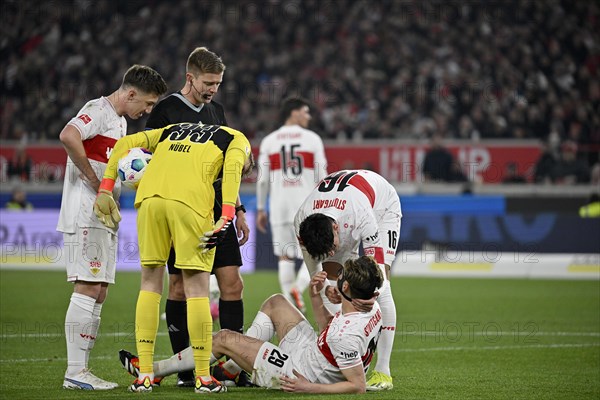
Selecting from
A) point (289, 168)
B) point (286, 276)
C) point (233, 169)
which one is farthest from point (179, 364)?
point (289, 168)

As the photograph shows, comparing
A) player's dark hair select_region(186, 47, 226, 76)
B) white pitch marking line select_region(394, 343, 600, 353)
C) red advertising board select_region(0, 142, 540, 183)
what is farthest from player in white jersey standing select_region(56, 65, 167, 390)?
red advertising board select_region(0, 142, 540, 183)

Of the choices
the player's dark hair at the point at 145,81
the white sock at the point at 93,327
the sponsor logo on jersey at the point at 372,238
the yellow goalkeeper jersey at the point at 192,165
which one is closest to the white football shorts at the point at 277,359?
the sponsor logo on jersey at the point at 372,238

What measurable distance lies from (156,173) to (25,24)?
2194 cm

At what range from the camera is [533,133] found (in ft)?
70.7

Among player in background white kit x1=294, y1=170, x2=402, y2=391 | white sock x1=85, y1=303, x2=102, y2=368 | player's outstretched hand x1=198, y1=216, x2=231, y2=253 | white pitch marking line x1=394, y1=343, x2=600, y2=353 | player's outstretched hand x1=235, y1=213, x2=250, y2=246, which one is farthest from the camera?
Result: white pitch marking line x1=394, y1=343, x2=600, y2=353

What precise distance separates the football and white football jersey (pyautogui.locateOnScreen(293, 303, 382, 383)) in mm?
1624

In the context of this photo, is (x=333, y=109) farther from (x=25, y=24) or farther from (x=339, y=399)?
(x=339, y=399)

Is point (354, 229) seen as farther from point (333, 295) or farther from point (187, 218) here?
point (187, 218)

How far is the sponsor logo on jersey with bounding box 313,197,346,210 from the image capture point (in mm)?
6699

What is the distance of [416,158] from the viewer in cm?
2030

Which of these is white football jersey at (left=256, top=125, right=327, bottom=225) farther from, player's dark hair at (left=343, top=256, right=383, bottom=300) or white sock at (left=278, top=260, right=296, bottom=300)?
player's dark hair at (left=343, top=256, right=383, bottom=300)

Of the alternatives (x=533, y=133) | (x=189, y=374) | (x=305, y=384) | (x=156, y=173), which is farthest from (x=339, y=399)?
(x=533, y=133)

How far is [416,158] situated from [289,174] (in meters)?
8.32

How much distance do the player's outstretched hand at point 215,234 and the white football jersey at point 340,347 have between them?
95cm
